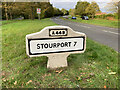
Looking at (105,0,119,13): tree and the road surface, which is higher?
(105,0,119,13): tree

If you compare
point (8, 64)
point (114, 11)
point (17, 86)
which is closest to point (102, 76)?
point (17, 86)

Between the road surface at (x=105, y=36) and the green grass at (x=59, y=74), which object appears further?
the road surface at (x=105, y=36)

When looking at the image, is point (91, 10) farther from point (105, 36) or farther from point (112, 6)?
point (105, 36)

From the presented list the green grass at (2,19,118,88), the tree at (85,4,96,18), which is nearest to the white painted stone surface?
the green grass at (2,19,118,88)

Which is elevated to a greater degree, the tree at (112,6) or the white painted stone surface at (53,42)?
the tree at (112,6)

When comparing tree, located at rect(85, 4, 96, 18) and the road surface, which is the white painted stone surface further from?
tree, located at rect(85, 4, 96, 18)

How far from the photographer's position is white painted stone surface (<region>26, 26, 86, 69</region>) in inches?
96.3

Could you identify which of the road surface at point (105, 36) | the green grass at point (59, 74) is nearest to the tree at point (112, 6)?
the road surface at point (105, 36)

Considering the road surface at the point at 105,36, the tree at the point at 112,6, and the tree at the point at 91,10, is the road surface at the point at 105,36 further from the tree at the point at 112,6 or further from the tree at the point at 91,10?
the tree at the point at 91,10

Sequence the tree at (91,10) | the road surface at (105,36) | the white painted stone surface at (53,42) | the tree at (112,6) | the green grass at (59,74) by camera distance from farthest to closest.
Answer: the tree at (91,10) < the tree at (112,6) < the road surface at (105,36) < the white painted stone surface at (53,42) < the green grass at (59,74)

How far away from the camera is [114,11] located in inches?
666

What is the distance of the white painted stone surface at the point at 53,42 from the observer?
2447mm

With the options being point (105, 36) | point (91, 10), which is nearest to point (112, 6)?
point (105, 36)

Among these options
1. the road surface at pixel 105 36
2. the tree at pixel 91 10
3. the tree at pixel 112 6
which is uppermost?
the tree at pixel 91 10
